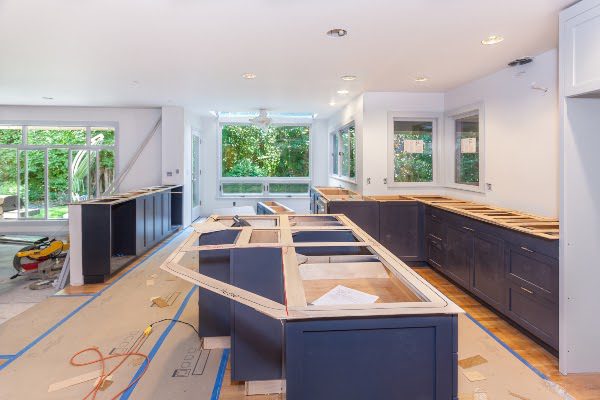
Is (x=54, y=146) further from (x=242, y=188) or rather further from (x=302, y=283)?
(x=302, y=283)

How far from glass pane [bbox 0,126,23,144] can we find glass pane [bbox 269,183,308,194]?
5683 millimetres

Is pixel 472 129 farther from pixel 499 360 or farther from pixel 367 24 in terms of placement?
pixel 499 360

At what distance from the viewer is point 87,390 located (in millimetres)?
2453

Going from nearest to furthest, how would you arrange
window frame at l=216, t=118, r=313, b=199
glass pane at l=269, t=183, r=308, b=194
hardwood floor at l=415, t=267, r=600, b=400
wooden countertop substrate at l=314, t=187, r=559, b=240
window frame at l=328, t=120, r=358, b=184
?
hardwood floor at l=415, t=267, r=600, b=400, wooden countertop substrate at l=314, t=187, r=559, b=240, window frame at l=328, t=120, r=358, b=184, window frame at l=216, t=118, r=313, b=199, glass pane at l=269, t=183, r=308, b=194

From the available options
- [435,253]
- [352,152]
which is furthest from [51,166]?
[435,253]

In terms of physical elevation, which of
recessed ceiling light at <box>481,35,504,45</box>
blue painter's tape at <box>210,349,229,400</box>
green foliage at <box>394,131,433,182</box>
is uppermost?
recessed ceiling light at <box>481,35,504,45</box>

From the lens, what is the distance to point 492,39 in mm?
3590

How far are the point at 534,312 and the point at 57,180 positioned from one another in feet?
29.6

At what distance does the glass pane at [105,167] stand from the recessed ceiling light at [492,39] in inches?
296

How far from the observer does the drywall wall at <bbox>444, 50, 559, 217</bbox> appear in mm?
3844

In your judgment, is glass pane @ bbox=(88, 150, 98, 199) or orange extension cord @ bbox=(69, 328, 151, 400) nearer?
orange extension cord @ bbox=(69, 328, 151, 400)

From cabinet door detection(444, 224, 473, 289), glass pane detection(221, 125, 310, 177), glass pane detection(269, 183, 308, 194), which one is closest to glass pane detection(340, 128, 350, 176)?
glass pane detection(221, 125, 310, 177)

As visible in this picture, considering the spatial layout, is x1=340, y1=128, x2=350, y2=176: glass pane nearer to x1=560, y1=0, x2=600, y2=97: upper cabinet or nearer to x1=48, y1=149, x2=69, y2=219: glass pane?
x1=560, y1=0, x2=600, y2=97: upper cabinet

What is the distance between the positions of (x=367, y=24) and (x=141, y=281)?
383 centimetres
